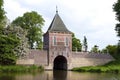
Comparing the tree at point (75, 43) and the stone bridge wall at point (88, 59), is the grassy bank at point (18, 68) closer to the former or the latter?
the stone bridge wall at point (88, 59)

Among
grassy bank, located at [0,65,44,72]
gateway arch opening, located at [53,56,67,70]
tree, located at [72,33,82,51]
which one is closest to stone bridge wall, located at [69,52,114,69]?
gateway arch opening, located at [53,56,67,70]

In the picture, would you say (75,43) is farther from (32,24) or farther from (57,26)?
(57,26)

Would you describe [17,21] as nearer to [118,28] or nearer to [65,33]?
[65,33]

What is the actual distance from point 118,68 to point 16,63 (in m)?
14.2

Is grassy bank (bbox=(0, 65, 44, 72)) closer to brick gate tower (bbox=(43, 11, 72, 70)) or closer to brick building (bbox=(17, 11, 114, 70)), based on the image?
brick building (bbox=(17, 11, 114, 70))

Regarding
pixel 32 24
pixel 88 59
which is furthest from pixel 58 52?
pixel 32 24

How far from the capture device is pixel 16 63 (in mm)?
47094

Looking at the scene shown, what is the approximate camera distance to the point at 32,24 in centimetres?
6266

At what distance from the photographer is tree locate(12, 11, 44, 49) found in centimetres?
6200

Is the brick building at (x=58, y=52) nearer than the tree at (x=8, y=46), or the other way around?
the tree at (x=8, y=46)

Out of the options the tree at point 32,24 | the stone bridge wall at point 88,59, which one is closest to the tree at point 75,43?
the tree at point 32,24

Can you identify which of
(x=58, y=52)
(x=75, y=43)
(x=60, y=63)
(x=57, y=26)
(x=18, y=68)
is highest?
(x=57, y=26)

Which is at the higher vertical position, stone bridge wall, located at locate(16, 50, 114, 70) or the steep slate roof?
the steep slate roof

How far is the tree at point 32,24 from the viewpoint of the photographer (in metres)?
62.0
